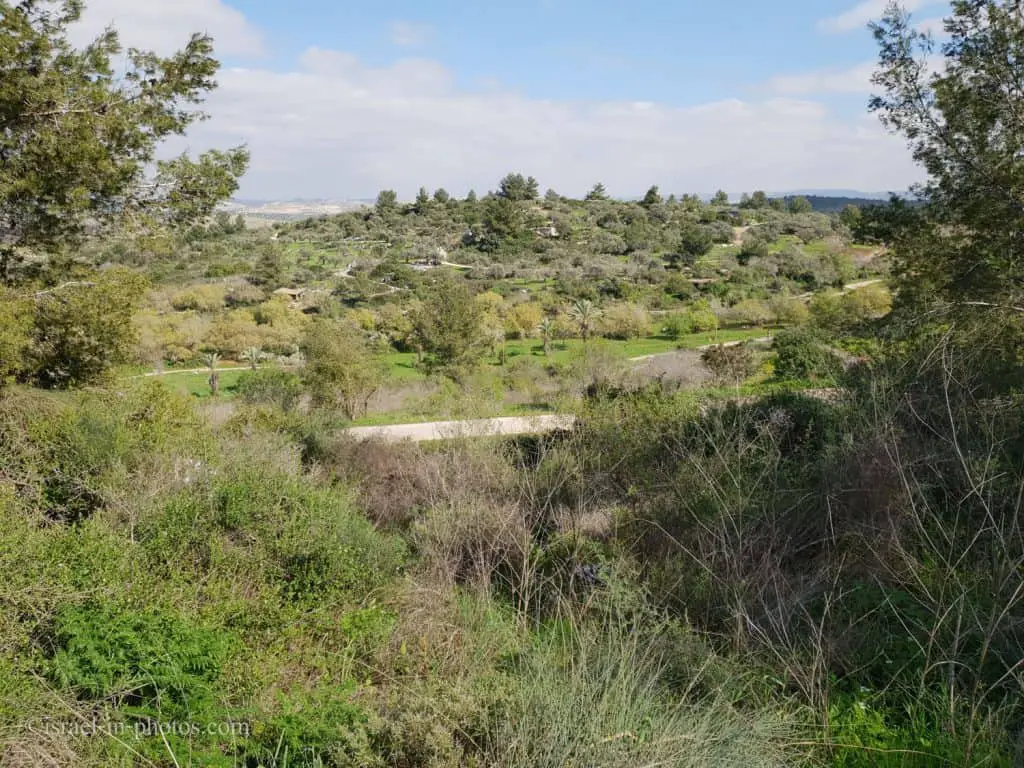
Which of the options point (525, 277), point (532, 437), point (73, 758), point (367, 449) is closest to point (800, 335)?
point (532, 437)

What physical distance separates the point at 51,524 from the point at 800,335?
22.5 m

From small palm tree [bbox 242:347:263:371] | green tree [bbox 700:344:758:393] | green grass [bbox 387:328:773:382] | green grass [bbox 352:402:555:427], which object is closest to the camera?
green grass [bbox 352:402:555:427]

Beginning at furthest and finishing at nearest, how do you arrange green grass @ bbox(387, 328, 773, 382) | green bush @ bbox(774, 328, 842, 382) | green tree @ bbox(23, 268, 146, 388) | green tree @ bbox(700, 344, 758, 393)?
green grass @ bbox(387, 328, 773, 382) → green tree @ bbox(700, 344, 758, 393) → green bush @ bbox(774, 328, 842, 382) → green tree @ bbox(23, 268, 146, 388)

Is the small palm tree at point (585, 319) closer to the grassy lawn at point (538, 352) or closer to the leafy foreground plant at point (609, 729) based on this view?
the grassy lawn at point (538, 352)

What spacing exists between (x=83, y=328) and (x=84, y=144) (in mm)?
2891

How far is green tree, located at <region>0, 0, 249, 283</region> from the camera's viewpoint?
8148 millimetres

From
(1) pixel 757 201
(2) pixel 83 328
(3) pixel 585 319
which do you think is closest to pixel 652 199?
(1) pixel 757 201

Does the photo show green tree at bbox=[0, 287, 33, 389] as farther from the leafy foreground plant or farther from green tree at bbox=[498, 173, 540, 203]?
green tree at bbox=[498, 173, 540, 203]

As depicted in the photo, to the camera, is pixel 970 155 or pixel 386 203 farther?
pixel 386 203

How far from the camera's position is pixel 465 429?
45.5ft

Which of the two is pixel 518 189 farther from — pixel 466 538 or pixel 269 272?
pixel 466 538

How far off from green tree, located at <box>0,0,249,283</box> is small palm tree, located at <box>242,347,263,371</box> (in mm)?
25098

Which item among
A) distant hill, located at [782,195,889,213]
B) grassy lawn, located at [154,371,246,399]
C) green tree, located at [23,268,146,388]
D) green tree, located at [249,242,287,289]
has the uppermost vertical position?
distant hill, located at [782,195,889,213]

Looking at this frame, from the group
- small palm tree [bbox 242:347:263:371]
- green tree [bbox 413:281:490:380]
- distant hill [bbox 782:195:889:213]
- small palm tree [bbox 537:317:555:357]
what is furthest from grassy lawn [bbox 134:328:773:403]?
distant hill [bbox 782:195:889:213]
